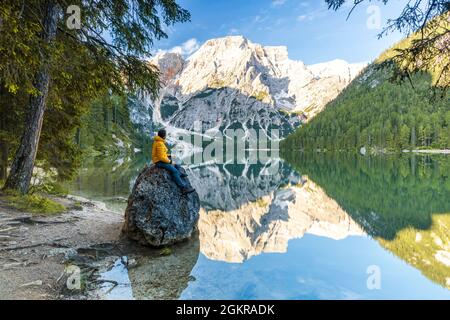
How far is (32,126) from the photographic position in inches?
491

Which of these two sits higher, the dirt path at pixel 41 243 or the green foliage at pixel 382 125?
the green foliage at pixel 382 125

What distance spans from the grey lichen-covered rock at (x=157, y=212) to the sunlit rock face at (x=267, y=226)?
1302 millimetres

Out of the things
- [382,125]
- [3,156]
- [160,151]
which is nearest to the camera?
[160,151]

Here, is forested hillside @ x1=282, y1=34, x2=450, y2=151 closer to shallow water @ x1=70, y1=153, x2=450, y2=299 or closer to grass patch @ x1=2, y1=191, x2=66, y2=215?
shallow water @ x1=70, y1=153, x2=450, y2=299

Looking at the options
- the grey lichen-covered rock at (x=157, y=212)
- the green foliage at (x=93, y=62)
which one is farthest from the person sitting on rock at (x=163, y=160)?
the green foliage at (x=93, y=62)

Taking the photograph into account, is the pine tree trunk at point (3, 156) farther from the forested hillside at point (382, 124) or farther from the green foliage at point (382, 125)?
the forested hillside at point (382, 124)

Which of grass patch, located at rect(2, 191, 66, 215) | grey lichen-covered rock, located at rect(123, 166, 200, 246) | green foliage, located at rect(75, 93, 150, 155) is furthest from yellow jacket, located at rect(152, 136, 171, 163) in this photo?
green foliage, located at rect(75, 93, 150, 155)

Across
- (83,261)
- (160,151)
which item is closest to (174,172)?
(160,151)

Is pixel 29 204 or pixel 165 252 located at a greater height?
pixel 29 204

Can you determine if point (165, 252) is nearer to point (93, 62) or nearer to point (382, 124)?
point (93, 62)

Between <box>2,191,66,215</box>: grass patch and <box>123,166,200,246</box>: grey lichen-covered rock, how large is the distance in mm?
4253

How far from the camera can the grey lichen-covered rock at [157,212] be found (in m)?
9.78

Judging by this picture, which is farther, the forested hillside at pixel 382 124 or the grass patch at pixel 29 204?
the forested hillside at pixel 382 124

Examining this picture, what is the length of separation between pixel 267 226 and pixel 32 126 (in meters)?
12.1
